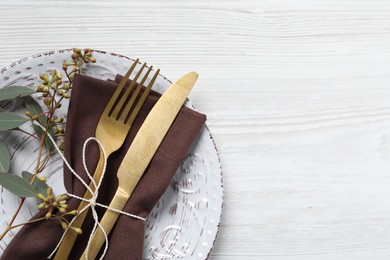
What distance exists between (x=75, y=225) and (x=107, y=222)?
0.13 ft

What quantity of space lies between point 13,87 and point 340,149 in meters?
0.46

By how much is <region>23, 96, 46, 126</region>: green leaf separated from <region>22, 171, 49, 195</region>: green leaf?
0.22 ft

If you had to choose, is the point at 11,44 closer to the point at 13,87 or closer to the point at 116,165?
the point at 13,87

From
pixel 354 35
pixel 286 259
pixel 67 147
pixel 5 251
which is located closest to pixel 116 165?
pixel 67 147

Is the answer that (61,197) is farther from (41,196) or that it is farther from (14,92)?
(14,92)

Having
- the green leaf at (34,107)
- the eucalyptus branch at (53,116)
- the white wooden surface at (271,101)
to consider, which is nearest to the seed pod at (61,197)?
the eucalyptus branch at (53,116)

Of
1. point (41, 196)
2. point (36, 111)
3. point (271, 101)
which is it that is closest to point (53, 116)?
point (36, 111)

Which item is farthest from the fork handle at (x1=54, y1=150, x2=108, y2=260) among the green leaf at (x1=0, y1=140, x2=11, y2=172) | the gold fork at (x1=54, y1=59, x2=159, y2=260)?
the green leaf at (x1=0, y1=140, x2=11, y2=172)

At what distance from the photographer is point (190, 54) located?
2.39 ft

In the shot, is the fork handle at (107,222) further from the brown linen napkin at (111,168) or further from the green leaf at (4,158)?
the green leaf at (4,158)

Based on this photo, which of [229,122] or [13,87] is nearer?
[13,87]

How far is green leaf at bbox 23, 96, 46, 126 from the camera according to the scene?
632mm

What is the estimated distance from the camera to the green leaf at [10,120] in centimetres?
60

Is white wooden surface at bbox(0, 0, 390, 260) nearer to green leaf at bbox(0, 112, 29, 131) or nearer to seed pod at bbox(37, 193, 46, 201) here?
green leaf at bbox(0, 112, 29, 131)
